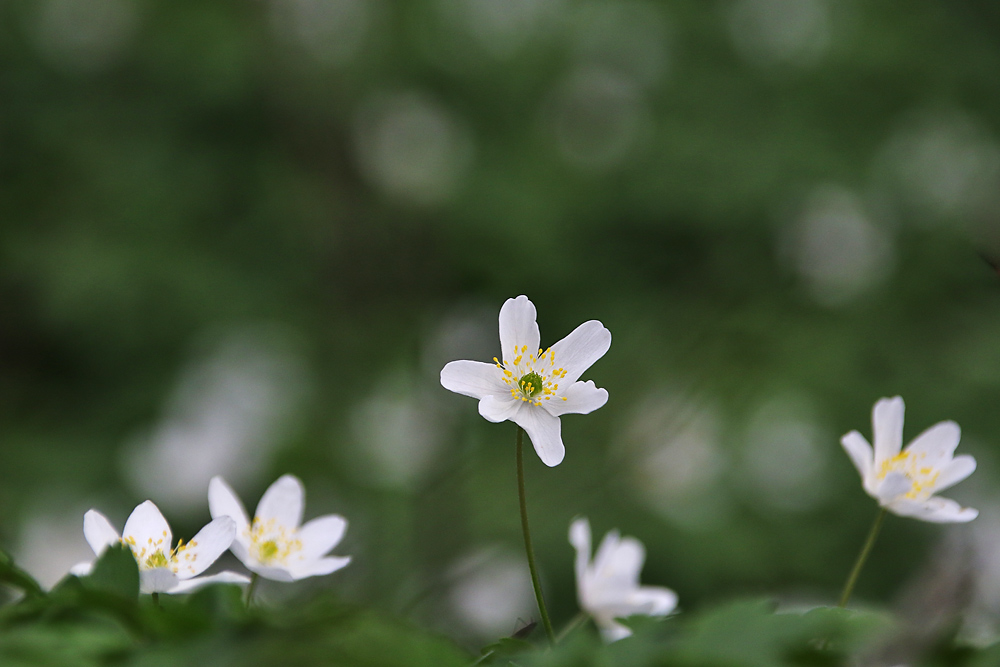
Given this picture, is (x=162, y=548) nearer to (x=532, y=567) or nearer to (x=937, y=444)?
(x=532, y=567)

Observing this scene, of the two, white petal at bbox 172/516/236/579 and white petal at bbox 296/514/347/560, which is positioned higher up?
white petal at bbox 296/514/347/560

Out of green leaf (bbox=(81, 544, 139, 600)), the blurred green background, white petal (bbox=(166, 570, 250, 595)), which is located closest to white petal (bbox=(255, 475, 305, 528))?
white petal (bbox=(166, 570, 250, 595))

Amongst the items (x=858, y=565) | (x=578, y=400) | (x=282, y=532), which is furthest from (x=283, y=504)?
(x=858, y=565)

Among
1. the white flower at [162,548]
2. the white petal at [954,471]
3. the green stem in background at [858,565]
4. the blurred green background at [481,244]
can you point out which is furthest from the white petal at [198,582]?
the blurred green background at [481,244]

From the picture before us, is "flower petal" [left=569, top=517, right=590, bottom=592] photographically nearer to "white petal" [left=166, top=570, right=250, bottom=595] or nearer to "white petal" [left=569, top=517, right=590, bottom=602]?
"white petal" [left=569, top=517, right=590, bottom=602]

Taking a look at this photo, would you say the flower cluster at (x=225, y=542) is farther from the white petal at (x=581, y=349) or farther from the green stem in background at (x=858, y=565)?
the green stem in background at (x=858, y=565)
